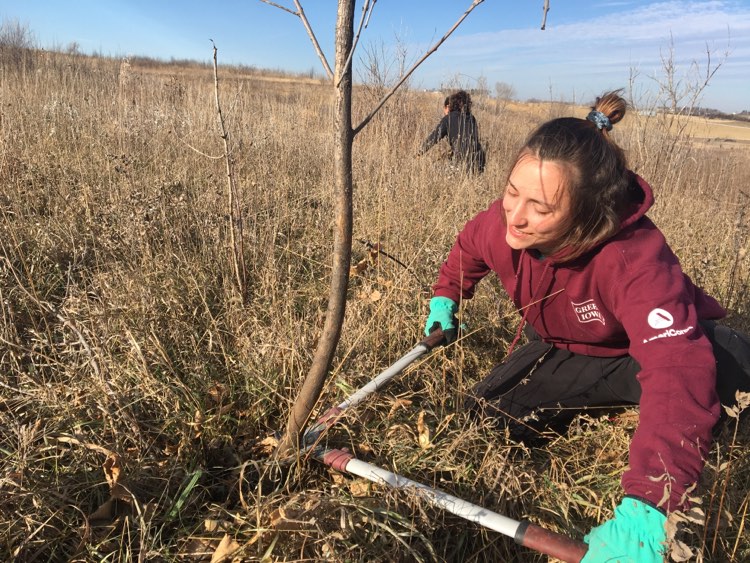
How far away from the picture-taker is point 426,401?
1.91 meters

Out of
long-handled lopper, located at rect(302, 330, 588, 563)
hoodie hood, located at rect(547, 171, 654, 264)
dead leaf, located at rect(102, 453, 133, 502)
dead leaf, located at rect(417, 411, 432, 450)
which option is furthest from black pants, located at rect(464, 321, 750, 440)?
dead leaf, located at rect(102, 453, 133, 502)

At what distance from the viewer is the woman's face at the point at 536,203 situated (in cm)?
145

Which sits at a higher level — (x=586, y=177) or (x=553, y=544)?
(x=586, y=177)

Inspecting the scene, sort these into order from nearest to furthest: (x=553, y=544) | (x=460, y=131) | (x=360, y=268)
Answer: (x=553, y=544) < (x=360, y=268) < (x=460, y=131)

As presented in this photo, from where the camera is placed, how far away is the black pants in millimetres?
1842

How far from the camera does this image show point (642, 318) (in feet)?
4.44

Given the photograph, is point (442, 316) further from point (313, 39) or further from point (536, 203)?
point (313, 39)

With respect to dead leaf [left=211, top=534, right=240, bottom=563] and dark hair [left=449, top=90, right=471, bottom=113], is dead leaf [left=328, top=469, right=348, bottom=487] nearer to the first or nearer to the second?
dead leaf [left=211, top=534, right=240, bottom=563]

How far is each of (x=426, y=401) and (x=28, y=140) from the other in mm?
4628

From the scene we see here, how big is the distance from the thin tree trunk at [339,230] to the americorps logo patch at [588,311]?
0.90 m

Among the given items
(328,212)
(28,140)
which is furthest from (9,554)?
(28,140)

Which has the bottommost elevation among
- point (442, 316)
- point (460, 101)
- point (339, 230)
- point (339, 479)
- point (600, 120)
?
Answer: point (339, 479)

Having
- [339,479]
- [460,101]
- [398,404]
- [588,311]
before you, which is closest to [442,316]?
[398,404]

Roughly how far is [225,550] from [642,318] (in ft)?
4.28
